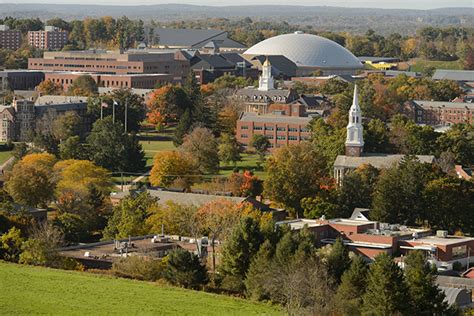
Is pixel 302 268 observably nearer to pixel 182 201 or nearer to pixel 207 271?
pixel 207 271

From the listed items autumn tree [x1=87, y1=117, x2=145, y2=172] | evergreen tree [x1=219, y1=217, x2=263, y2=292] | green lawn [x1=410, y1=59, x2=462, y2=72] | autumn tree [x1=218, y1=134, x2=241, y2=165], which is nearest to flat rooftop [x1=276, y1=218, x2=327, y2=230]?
evergreen tree [x1=219, y1=217, x2=263, y2=292]

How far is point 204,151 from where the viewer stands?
58.6 meters

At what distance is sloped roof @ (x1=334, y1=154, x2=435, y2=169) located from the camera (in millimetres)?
53469

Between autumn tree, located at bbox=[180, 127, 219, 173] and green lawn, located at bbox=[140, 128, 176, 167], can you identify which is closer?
autumn tree, located at bbox=[180, 127, 219, 173]

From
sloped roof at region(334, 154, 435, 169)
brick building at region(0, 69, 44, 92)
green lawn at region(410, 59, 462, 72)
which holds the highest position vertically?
sloped roof at region(334, 154, 435, 169)

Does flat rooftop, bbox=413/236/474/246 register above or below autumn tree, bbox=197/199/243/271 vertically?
below

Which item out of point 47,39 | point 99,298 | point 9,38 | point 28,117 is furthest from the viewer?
point 47,39

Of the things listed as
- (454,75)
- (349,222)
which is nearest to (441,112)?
(454,75)

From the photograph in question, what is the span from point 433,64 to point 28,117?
6769 centimetres

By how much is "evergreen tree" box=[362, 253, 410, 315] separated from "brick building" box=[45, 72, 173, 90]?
210 feet

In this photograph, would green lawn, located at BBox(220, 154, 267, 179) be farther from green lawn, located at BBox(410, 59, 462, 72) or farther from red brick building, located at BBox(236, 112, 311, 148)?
green lawn, located at BBox(410, 59, 462, 72)

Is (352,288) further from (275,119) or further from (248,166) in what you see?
(275,119)

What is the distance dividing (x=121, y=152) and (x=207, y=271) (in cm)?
2372

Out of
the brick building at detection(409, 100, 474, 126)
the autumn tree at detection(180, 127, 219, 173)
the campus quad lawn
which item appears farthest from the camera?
the brick building at detection(409, 100, 474, 126)
